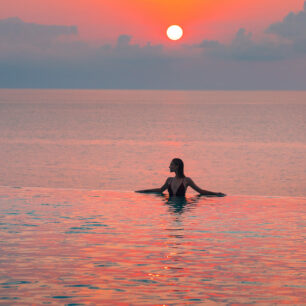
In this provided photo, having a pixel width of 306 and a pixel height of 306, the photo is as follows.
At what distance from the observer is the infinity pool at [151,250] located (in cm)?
884

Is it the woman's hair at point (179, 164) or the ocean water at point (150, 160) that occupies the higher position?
→ the ocean water at point (150, 160)

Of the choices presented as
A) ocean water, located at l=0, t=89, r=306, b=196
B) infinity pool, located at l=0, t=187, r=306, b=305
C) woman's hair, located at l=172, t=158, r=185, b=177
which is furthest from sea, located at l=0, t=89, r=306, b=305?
ocean water, located at l=0, t=89, r=306, b=196

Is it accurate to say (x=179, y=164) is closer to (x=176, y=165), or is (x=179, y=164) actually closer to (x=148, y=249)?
(x=176, y=165)

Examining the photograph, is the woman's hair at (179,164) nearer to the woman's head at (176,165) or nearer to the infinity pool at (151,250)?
the woman's head at (176,165)

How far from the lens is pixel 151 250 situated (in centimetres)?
1141

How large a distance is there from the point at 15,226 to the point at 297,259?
5802 mm

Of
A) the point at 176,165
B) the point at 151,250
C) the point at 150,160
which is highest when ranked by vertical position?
the point at 150,160

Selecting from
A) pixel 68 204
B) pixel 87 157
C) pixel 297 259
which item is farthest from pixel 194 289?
pixel 87 157

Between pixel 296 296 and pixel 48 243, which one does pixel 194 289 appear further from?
pixel 48 243

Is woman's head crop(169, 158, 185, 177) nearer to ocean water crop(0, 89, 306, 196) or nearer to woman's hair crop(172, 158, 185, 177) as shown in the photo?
woman's hair crop(172, 158, 185, 177)

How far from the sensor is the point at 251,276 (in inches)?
384

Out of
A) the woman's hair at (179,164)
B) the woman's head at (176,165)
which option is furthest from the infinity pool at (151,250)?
the woman's head at (176,165)

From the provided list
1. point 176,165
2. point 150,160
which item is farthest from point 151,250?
point 150,160

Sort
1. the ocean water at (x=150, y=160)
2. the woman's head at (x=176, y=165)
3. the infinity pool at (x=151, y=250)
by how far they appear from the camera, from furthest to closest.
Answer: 1. the ocean water at (x=150, y=160)
2. the woman's head at (x=176, y=165)
3. the infinity pool at (x=151, y=250)
